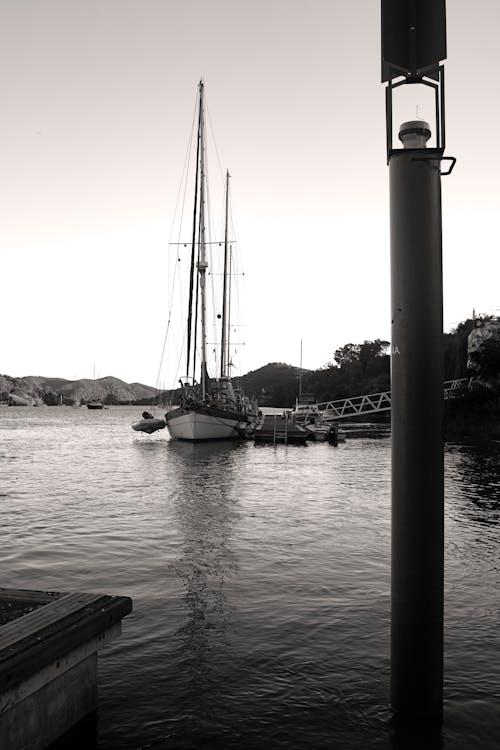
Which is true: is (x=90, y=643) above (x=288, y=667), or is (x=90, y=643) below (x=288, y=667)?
above

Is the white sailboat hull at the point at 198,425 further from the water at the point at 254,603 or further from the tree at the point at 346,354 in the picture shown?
the tree at the point at 346,354

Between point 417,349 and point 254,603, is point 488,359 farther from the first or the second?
point 417,349

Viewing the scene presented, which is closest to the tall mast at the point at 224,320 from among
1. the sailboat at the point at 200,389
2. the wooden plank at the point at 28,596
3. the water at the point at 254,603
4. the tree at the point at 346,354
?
the sailboat at the point at 200,389

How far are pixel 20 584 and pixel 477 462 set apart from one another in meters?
26.6

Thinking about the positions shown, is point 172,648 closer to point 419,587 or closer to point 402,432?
point 419,587

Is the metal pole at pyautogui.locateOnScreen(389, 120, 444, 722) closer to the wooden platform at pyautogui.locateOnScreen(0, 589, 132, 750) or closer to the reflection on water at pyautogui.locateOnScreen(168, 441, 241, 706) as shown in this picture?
the wooden platform at pyautogui.locateOnScreen(0, 589, 132, 750)

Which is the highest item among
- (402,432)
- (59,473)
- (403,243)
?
(403,243)

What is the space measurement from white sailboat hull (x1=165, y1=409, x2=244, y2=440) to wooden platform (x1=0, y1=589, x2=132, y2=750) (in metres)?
40.1

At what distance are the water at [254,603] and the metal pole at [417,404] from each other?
1241 mm

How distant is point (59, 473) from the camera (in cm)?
2916

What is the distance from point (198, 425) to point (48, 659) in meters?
41.8

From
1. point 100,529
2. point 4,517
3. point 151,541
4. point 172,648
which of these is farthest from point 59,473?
point 172,648

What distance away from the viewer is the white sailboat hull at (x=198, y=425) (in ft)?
150

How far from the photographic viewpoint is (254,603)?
9.05 m
